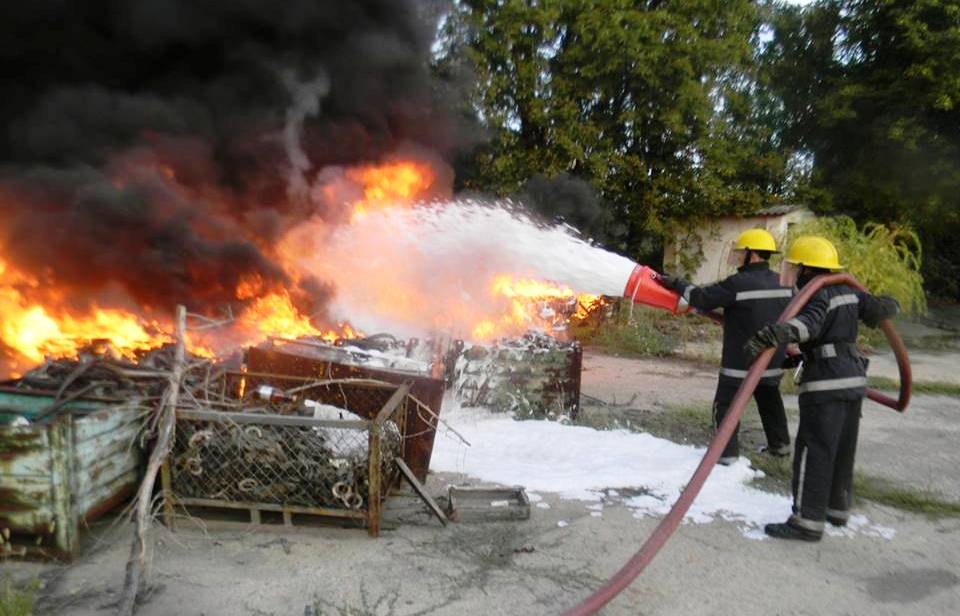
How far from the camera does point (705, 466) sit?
3510 mm

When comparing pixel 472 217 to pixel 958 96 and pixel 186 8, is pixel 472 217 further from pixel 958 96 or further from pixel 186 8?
pixel 958 96

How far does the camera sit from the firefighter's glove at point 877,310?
450 centimetres

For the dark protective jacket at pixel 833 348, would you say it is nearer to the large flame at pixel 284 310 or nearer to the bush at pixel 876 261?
the large flame at pixel 284 310

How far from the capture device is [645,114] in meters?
15.2

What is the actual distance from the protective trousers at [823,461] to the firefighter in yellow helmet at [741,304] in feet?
3.37

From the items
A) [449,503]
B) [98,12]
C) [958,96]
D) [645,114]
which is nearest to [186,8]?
[98,12]

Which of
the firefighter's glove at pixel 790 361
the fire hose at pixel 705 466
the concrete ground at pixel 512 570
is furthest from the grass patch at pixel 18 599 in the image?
the firefighter's glove at pixel 790 361

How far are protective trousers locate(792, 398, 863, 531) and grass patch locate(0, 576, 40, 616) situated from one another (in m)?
4.17

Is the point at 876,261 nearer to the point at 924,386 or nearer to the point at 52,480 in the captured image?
the point at 924,386

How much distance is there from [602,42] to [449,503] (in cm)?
1253

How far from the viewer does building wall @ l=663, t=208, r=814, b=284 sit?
56.7 ft

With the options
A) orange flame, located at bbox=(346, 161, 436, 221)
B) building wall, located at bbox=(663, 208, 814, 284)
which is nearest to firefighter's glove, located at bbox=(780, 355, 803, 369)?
orange flame, located at bbox=(346, 161, 436, 221)

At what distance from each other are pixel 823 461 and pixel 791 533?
49cm

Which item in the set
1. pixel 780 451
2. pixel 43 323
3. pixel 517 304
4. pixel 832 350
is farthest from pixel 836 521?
pixel 43 323
